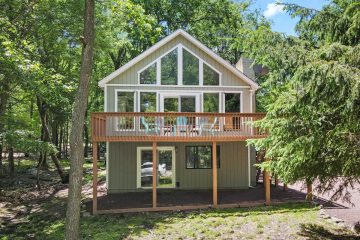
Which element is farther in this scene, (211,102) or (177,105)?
(211,102)

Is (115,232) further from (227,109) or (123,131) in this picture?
(227,109)

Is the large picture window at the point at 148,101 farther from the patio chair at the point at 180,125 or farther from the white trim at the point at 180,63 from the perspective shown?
the patio chair at the point at 180,125

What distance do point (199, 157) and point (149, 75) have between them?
183 inches

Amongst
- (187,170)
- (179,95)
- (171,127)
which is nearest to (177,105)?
(179,95)

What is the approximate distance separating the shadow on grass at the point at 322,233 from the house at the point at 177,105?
5.70 metres

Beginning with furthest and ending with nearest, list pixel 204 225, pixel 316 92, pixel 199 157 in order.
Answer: pixel 199 157 < pixel 204 225 < pixel 316 92

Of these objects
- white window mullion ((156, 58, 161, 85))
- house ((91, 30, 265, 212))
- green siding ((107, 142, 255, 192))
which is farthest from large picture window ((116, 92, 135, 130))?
green siding ((107, 142, 255, 192))

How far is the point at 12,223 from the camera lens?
12867 mm

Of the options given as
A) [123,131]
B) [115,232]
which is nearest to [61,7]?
[123,131]

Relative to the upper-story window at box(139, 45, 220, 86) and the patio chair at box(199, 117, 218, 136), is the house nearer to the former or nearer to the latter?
the upper-story window at box(139, 45, 220, 86)

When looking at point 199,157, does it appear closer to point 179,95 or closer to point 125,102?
point 179,95

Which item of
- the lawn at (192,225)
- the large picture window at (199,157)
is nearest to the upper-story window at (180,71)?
the large picture window at (199,157)

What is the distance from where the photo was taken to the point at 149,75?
16.3 metres

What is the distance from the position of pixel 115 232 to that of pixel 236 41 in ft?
22.2
